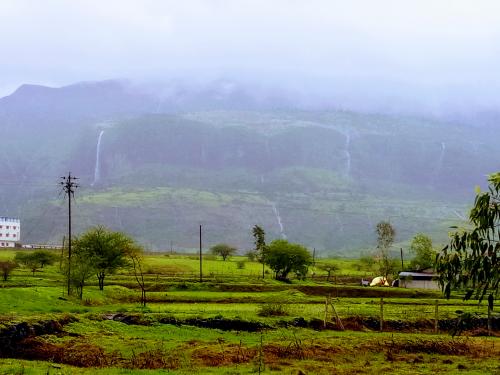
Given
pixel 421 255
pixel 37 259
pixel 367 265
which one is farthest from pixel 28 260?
pixel 421 255

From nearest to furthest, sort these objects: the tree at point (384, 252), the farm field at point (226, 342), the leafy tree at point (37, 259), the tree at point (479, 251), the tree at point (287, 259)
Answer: the tree at point (479, 251), the farm field at point (226, 342), the tree at point (287, 259), the leafy tree at point (37, 259), the tree at point (384, 252)

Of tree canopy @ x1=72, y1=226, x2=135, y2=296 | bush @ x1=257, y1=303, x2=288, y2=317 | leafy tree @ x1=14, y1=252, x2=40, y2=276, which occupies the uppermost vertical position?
tree canopy @ x1=72, y1=226, x2=135, y2=296

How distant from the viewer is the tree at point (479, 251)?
15.1 meters

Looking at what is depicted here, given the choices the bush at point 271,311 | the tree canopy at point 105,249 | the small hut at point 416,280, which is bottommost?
the small hut at point 416,280

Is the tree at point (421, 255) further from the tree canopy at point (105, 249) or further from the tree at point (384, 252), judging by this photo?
the tree canopy at point (105, 249)

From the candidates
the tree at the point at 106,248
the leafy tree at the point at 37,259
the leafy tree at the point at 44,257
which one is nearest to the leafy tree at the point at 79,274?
the tree at the point at 106,248

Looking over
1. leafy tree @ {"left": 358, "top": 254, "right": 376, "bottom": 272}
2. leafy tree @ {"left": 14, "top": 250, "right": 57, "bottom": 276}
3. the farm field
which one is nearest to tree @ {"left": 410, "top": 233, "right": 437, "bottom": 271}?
leafy tree @ {"left": 358, "top": 254, "right": 376, "bottom": 272}

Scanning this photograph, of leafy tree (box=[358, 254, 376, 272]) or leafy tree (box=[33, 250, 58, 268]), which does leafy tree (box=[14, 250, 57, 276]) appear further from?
leafy tree (box=[358, 254, 376, 272])

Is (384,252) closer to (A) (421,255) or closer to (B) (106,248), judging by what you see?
(A) (421,255)

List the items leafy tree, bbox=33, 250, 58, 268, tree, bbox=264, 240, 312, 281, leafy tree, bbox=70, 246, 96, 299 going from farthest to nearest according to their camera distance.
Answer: leafy tree, bbox=33, 250, 58, 268 < tree, bbox=264, 240, 312, 281 < leafy tree, bbox=70, 246, 96, 299

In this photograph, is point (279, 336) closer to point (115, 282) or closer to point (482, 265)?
point (482, 265)

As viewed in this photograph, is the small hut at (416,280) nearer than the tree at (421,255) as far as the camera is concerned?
Yes

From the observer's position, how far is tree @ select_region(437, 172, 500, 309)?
1514cm

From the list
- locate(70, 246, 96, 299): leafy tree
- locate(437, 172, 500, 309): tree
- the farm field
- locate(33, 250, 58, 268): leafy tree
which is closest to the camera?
locate(437, 172, 500, 309): tree
